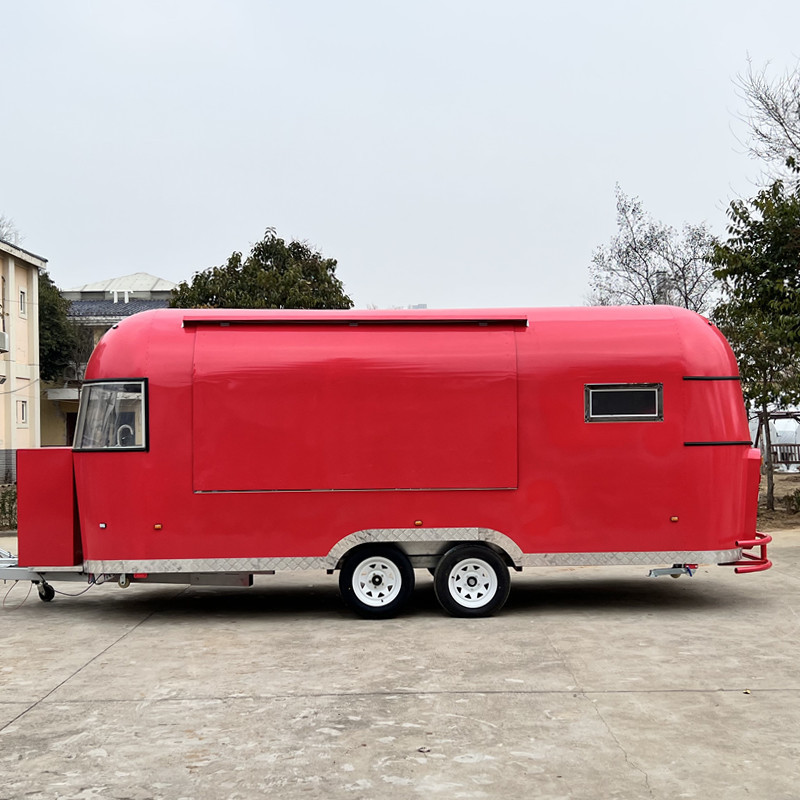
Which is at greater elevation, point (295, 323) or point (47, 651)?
point (295, 323)

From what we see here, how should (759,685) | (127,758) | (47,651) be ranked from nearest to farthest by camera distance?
(127,758), (759,685), (47,651)

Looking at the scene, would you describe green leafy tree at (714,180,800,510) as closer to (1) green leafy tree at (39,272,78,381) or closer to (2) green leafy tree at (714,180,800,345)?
(2) green leafy tree at (714,180,800,345)

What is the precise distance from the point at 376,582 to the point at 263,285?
1517cm

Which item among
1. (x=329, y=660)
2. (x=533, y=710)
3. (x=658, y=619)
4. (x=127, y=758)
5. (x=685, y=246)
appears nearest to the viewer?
(x=127, y=758)

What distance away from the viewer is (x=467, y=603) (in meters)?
10.5

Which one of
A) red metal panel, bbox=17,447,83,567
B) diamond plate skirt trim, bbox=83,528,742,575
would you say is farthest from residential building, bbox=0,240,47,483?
diamond plate skirt trim, bbox=83,528,742,575

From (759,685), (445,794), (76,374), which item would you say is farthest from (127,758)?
(76,374)

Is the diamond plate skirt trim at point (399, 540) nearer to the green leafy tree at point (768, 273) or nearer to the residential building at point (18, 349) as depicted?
the green leafy tree at point (768, 273)

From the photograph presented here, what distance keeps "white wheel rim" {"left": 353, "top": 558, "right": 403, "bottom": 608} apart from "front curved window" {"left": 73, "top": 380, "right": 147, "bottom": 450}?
263 centimetres

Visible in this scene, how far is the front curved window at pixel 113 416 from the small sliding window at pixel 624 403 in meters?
4.71

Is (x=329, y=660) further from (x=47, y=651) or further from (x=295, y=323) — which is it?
(x=295, y=323)

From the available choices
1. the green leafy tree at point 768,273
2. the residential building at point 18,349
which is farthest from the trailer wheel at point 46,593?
the residential building at point 18,349

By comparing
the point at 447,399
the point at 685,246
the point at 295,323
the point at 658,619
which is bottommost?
the point at 658,619

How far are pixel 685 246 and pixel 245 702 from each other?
23.8 metres
